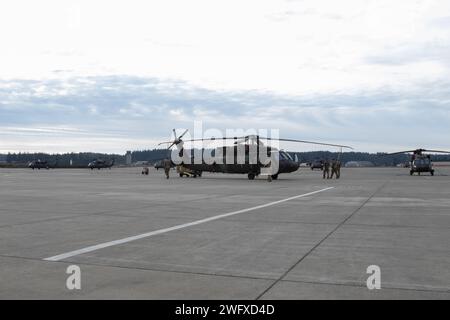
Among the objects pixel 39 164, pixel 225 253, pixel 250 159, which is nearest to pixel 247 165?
pixel 250 159

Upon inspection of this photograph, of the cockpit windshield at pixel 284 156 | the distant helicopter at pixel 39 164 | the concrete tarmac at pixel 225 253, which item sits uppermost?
the cockpit windshield at pixel 284 156

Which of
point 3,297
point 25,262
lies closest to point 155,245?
point 25,262

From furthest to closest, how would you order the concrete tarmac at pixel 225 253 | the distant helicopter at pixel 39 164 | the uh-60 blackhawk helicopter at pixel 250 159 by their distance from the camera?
the distant helicopter at pixel 39 164 → the uh-60 blackhawk helicopter at pixel 250 159 → the concrete tarmac at pixel 225 253

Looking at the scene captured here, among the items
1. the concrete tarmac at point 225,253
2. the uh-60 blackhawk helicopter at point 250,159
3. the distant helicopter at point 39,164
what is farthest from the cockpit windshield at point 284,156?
the distant helicopter at point 39,164

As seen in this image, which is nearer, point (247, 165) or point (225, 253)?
point (225, 253)

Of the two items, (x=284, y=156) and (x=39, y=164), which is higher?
(x=284, y=156)

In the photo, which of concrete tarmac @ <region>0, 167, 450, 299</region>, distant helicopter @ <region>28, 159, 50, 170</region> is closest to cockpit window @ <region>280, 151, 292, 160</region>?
concrete tarmac @ <region>0, 167, 450, 299</region>

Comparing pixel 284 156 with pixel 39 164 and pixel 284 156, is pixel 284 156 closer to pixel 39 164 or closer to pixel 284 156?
pixel 284 156

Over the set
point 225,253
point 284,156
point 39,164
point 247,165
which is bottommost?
point 225,253

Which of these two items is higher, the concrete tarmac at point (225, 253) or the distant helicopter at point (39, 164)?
the distant helicopter at point (39, 164)

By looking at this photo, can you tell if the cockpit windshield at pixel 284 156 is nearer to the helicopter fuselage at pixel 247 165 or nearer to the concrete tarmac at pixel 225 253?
the helicopter fuselage at pixel 247 165

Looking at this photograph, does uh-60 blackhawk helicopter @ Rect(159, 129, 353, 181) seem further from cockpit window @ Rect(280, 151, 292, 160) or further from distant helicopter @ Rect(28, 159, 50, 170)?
distant helicopter @ Rect(28, 159, 50, 170)
